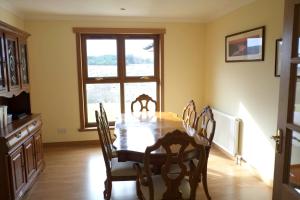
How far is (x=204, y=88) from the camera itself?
4.85 m

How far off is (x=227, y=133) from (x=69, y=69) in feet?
9.51

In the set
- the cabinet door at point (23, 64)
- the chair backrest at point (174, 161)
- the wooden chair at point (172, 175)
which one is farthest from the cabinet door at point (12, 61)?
the chair backrest at point (174, 161)

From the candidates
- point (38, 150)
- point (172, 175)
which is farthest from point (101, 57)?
point (172, 175)

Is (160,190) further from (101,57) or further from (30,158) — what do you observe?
(101,57)

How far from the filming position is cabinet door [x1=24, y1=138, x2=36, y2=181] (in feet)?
9.39

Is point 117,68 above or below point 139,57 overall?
below

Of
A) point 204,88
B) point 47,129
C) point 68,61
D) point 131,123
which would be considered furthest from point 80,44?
point 204,88

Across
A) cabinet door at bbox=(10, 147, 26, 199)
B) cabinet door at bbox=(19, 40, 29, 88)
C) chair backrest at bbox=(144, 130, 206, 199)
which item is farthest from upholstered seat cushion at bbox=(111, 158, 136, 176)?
cabinet door at bbox=(19, 40, 29, 88)

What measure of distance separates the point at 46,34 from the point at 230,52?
3.07 m

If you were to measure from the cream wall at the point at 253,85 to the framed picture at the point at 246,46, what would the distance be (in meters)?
0.07

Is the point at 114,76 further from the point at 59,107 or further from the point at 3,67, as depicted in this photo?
the point at 3,67

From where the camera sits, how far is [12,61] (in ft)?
9.47

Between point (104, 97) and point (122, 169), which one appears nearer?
point (122, 169)

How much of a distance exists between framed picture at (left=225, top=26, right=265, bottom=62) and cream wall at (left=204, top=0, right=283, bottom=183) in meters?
0.07
